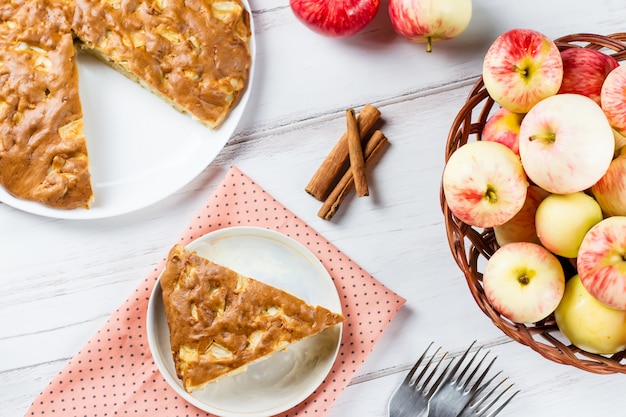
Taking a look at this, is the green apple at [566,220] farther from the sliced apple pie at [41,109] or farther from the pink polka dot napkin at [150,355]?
the sliced apple pie at [41,109]

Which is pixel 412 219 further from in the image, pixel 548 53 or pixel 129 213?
pixel 129 213

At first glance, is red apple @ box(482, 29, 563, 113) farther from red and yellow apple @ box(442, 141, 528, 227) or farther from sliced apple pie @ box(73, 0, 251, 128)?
sliced apple pie @ box(73, 0, 251, 128)

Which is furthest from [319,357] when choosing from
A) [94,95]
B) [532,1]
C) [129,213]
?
[532,1]

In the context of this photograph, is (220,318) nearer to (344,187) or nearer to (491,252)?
(344,187)

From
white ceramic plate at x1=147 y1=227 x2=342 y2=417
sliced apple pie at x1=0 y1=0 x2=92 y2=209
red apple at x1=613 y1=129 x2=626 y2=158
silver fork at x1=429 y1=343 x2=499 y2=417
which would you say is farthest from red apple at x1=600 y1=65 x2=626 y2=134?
sliced apple pie at x1=0 y1=0 x2=92 y2=209

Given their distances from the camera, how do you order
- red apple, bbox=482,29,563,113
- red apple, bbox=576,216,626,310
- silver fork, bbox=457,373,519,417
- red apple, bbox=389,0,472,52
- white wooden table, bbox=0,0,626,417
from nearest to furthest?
red apple, bbox=576,216,626,310 → red apple, bbox=482,29,563,113 → red apple, bbox=389,0,472,52 → silver fork, bbox=457,373,519,417 → white wooden table, bbox=0,0,626,417

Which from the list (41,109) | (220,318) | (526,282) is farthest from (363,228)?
(41,109)
